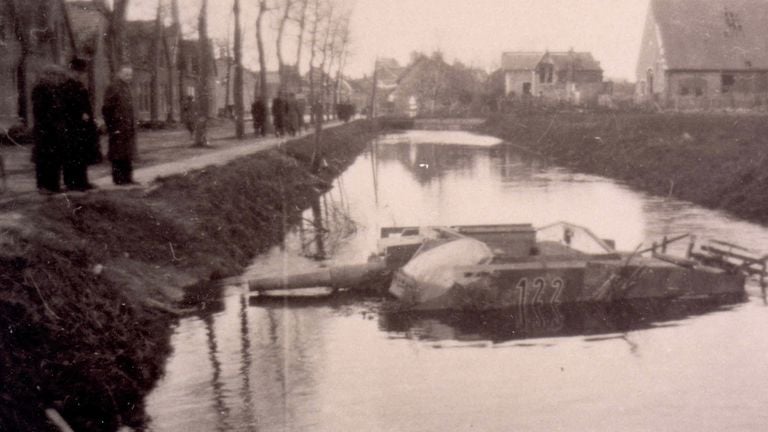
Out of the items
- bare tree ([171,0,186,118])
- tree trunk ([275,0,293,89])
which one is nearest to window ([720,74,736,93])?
tree trunk ([275,0,293,89])

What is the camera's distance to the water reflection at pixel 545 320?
12.9 metres

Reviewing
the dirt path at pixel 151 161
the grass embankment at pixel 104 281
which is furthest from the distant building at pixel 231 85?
the grass embankment at pixel 104 281

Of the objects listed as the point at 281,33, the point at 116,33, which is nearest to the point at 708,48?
the point at 281,33

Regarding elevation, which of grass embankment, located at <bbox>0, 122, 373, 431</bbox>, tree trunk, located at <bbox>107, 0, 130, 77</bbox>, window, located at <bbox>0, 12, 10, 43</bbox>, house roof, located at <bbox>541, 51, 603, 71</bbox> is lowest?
grass embankment, located at <bbox>0, 122, 373, 431</bbox>

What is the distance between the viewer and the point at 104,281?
11.2 m

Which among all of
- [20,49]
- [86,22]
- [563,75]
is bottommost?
[20,49]

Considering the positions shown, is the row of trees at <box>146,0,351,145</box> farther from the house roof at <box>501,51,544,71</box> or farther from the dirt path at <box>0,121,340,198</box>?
the house roof at <box>501,51,544,71</box>

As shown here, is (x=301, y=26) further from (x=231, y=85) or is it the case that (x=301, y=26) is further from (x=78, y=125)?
(x=231, y=85)

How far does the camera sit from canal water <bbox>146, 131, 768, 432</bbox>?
370 inches

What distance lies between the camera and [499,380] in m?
10.8

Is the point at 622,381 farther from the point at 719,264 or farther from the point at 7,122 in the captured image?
the point at 7,122

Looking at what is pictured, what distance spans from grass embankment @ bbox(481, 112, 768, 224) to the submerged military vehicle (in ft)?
32.5

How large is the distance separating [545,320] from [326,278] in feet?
11.5

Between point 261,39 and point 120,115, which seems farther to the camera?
point 261,39
